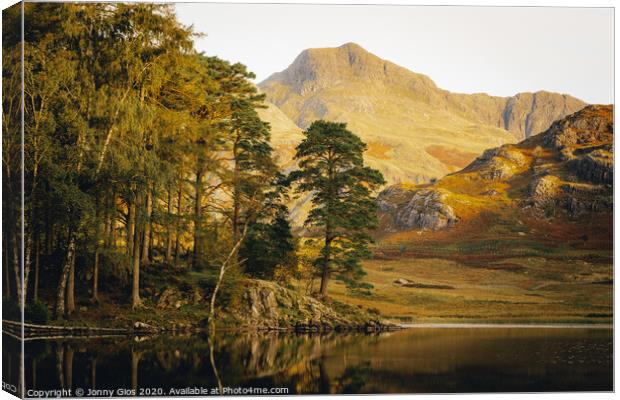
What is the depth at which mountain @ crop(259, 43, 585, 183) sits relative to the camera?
911 inches

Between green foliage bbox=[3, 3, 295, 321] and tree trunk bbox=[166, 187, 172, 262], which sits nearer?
green foliage bbox=[3, 3, 295, 321]

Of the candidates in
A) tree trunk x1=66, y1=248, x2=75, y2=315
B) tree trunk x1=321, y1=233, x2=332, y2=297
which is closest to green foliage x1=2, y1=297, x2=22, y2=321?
tree trunk x1=66, y1=248, x2=75, y2=315

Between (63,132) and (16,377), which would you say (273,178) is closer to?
(63,132)

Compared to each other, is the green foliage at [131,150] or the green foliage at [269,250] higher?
the green foliage at [131,150]

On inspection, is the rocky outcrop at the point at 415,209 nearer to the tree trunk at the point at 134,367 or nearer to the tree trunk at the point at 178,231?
the tree trunk at the point at 178,231

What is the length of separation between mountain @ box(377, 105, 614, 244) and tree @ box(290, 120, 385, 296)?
2.68 feet

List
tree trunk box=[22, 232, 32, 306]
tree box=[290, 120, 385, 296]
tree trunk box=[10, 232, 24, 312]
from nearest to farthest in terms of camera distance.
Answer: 1. tree trunk box=[10, 232, 24, 312]
2. tree trunk box=[22, 232, 32, 306]
3. tree box=[290, 120, 385, 296]

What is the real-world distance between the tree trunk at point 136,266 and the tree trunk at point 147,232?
0.25m

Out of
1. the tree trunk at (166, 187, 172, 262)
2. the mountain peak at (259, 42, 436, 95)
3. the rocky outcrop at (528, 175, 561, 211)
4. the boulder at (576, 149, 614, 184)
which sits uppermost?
the mountain peak at (259, 42, 436, 95)

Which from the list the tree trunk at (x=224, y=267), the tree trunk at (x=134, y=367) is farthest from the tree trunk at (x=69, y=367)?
the tree trunk at (x=224, y=267)

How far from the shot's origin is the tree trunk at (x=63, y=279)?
20.9 meters

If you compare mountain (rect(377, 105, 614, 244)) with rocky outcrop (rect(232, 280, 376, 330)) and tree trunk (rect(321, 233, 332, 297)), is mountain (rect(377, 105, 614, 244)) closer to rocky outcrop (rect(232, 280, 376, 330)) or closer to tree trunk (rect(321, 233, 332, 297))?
tree trunk (rect(321, 233, 332, 297))

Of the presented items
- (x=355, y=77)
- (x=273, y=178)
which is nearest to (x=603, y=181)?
(x=355, y=77)

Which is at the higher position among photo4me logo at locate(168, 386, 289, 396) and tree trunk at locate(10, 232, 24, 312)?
tree trunk at locate(10, 232, 24, 312)
